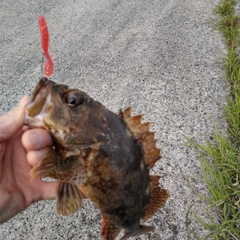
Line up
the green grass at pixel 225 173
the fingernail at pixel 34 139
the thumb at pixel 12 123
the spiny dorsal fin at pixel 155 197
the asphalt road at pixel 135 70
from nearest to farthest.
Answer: the fingernail at pixel 34 139 < the thumb at pixel 12 123 < the spiny dorsal fin at pixel 155 197 < the green grass at pixel 225 173 < the asphalt road at pixel 135 70

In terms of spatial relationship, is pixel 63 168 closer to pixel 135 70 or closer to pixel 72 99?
pixel 72 99

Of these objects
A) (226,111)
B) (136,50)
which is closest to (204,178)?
(226,111)

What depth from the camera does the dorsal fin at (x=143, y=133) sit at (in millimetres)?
1814

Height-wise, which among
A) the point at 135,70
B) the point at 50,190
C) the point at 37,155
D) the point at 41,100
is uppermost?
the point at 41,100

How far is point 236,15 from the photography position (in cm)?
496

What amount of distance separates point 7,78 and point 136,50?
166 centimetres

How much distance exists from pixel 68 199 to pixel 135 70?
2697 millimetres

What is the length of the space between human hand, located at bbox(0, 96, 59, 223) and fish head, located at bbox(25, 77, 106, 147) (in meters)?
0.16

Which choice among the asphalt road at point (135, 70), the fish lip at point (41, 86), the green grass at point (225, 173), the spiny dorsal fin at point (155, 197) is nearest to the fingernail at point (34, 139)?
the fish lip at point (41, 86)

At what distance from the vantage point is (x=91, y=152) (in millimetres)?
1664

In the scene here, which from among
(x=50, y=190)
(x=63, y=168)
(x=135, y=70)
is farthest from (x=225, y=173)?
(x=135, y=70)

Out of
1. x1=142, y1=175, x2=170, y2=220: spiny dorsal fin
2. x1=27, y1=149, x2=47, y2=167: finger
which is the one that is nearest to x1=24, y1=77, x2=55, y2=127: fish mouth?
x1=27, y1=149, x2=47, y2=167: finger

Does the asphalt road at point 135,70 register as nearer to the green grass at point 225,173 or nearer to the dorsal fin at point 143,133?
the green grass at point 225,173

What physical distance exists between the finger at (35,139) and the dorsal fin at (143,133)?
42 centimetres
